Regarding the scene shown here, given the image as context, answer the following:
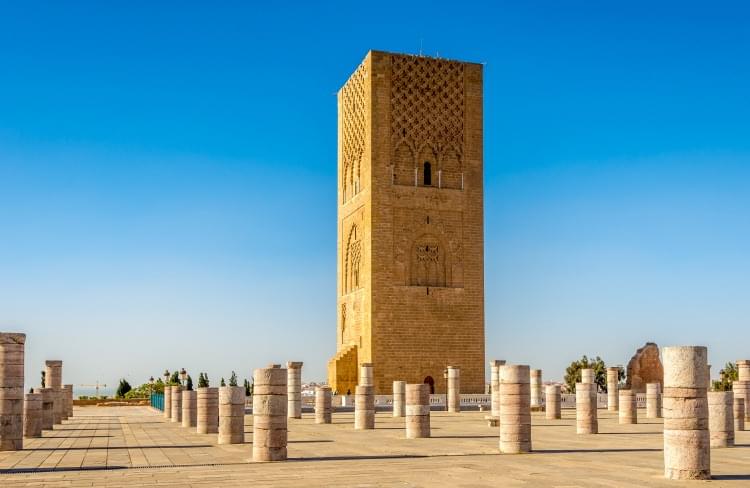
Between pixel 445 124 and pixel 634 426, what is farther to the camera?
pixel 445 124

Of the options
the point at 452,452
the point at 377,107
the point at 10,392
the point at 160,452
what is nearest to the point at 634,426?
the point at 452,452

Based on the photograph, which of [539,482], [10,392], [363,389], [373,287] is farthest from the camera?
[373,287]

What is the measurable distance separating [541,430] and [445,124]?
20.8m

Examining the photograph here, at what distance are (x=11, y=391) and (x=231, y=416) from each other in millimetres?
3315

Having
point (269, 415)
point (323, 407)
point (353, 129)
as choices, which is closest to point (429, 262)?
point (353, 129)

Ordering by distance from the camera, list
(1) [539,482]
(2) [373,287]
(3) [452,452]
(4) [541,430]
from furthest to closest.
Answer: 1. (2) [373,287]
2. (4) [541,430]
3. (3) [452,452]
4. (1) [539,482]

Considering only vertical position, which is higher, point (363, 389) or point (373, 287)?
point (373, 287)

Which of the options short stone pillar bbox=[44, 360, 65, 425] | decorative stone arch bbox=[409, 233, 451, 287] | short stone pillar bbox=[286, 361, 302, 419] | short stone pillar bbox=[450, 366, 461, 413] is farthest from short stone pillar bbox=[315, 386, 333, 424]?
decorative stone arch bbox=[409, 233, 451, 287]

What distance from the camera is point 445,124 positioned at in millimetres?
37875

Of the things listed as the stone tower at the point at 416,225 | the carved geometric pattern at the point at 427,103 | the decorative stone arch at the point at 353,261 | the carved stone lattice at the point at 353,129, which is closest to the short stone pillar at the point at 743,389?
the stone tower at the point at 416,225

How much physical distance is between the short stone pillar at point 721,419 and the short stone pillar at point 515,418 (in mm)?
3170

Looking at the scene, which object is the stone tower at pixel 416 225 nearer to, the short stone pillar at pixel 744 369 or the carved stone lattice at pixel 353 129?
the carved stone lattice at pixel 353 129

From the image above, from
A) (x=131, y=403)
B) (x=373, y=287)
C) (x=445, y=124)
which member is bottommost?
(x=131, y=403)

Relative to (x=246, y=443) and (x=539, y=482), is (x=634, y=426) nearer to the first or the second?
(x=246, y=443)
